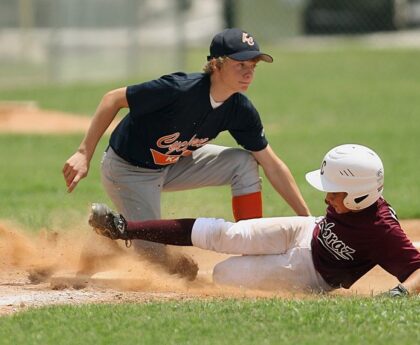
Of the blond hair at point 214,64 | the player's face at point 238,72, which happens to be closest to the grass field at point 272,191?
the player's face at point 238,72

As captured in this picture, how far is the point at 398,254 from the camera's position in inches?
215

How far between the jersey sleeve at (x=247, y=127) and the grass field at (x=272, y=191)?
1462 millimetres

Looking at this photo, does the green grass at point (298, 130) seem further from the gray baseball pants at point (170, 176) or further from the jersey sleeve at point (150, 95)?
the jersey sleeve at point (150, 95)

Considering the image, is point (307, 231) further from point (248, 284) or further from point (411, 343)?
point (411, 343)

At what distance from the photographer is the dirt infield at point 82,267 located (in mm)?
5434

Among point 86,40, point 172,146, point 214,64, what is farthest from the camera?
point 86,40

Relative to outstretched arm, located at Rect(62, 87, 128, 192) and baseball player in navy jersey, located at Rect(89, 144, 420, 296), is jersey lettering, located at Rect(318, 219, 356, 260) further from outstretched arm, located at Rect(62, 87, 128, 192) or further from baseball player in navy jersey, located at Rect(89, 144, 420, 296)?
outstretched arm, located at Rect(62, 87, 128, 192)

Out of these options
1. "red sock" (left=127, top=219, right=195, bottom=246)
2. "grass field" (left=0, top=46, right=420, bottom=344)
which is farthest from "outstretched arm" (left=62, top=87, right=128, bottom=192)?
"grass field" (left=0, top=46, right=420, bottom=344)

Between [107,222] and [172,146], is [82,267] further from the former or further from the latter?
[172,146]

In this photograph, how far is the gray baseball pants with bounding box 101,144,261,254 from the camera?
654cm

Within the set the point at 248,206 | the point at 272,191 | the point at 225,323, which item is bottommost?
the point at 272,191

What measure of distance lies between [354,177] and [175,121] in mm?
1243

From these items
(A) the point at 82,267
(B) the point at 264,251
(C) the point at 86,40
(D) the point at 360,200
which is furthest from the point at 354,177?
(C) the point at 86,40

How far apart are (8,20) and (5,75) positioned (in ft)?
3.64
